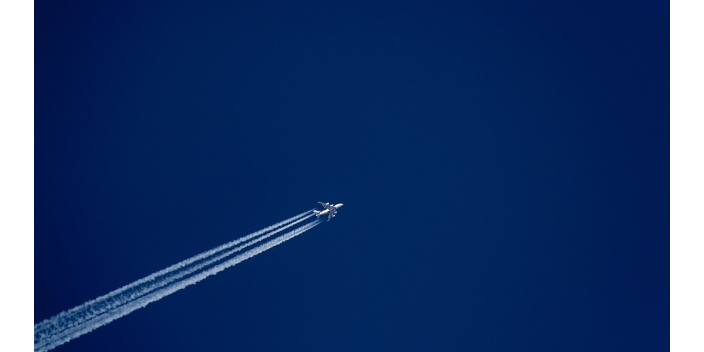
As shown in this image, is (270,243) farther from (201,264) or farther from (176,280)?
(176,280)

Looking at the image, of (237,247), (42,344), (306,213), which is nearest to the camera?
(42,344)

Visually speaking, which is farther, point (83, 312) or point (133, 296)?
point (133, 296)

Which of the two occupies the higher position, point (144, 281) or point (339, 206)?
point (339, 206)

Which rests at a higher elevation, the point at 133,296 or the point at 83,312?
the point at 133,296

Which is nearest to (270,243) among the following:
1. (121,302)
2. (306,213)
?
(306,213)

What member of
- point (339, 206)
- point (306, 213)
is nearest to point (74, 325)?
point (306, 213)

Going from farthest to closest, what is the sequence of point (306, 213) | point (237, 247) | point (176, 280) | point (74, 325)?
point (306, 213) < point (237, 247) < point (176, 280) < point (74, 325)

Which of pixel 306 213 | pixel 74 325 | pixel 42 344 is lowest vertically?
pixel 42 344

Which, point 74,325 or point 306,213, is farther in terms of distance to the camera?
point 306,213
